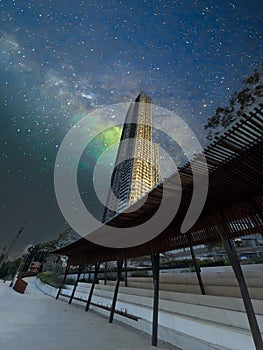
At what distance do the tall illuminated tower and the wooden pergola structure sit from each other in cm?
2621

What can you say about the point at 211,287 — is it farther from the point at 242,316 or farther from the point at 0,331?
the point at 0,331

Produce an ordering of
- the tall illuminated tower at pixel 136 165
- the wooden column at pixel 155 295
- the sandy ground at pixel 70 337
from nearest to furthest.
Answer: the sandy ground at pixel 70 337
the wooden column at pixel 155 295
the tall illuminated tower at pixel 136 165

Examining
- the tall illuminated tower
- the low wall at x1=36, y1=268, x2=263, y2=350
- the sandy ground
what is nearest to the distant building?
the tall illuminated tower

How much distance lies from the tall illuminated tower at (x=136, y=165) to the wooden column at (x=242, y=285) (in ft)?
89.4

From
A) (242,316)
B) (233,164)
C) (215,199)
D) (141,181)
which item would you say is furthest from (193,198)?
(141,181)

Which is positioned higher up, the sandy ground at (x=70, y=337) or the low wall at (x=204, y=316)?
the low wall at (x=204, y=316)

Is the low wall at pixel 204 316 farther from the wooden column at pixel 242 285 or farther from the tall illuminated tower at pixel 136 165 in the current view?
the tall illuminated tower at pixel 136 165

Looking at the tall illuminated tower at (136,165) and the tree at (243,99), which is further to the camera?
the tall illuminated tower at (136,165)

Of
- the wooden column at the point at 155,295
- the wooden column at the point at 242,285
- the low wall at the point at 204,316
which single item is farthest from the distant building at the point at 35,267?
the wooden column at the point at 242,285

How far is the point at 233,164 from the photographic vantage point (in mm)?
2611

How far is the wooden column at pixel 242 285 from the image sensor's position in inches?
Result: 101

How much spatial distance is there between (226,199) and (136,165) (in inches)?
1381

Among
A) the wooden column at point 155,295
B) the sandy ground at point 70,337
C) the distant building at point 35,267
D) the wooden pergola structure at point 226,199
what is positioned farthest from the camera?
the distant building at point 35,267

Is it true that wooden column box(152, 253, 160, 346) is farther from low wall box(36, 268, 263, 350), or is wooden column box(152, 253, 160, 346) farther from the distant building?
the distant building
